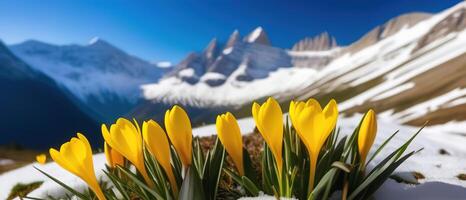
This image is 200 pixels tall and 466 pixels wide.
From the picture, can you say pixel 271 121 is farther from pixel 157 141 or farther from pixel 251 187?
pixel 157 141

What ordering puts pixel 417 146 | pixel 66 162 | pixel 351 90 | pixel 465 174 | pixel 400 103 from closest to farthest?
1. pixel 66 162
2. pixel 465 174
3. pixel 417 146
4. pixel 400 103
5. pixel 351 90

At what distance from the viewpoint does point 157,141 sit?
2.89 metres

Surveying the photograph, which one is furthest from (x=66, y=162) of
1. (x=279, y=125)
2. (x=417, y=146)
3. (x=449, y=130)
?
(x=449, y=130)

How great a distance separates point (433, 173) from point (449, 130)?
57322 millimetres

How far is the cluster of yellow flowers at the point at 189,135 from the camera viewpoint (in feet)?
8.80

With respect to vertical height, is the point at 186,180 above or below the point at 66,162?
below

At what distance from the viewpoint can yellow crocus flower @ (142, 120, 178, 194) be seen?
9.36 ft

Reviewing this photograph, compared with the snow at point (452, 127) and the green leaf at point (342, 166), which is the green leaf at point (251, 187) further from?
the snow at point (452, 127)

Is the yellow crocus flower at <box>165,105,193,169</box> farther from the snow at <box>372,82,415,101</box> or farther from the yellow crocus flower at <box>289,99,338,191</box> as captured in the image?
the snow at <box>372,82,415,101</box>

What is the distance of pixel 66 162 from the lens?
2.90 meters

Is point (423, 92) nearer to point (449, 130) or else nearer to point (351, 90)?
point (449, 130)

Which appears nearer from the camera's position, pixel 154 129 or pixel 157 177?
pixel 154 129

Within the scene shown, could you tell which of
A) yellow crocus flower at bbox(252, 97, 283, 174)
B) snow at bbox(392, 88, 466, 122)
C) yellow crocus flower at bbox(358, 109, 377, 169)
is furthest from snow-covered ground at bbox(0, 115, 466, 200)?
snow at bbox(392, 88, 466, 122)

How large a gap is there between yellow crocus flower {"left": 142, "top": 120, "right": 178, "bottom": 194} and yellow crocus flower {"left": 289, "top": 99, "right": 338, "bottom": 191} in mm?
840
